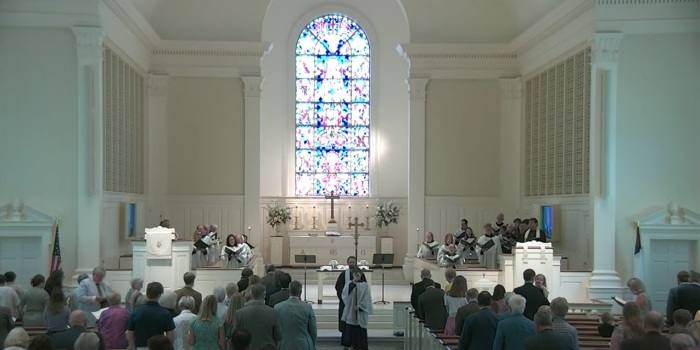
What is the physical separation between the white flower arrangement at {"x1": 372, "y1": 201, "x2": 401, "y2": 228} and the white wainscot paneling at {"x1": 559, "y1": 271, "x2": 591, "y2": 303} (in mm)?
9341

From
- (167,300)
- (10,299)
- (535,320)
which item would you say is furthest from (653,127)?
(10,299)

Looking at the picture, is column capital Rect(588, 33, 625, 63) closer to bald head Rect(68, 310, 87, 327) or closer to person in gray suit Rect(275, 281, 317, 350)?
person in gray suit Rect(275, 281, 317, 350)

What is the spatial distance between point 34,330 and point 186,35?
15.1 meters

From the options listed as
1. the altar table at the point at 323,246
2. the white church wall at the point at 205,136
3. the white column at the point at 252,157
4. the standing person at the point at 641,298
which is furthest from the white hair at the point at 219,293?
the altar table at the point at 323,246

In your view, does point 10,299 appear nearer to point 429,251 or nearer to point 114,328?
point 114,328

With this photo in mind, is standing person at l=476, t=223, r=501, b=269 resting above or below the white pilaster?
below

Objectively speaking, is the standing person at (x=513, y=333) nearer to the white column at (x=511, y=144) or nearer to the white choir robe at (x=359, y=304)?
the white choir robe at (x=359, y=304)

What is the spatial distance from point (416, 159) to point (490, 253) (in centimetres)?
451

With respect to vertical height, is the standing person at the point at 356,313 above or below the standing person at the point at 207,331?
below

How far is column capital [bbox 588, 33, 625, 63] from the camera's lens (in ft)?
59.3

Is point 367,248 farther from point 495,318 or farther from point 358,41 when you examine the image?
point 495,318

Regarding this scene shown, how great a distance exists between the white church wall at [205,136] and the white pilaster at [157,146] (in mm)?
203

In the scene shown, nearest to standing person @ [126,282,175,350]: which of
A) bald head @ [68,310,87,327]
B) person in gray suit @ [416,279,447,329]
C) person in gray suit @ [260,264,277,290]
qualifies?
bald head @ [68,310,87,327]

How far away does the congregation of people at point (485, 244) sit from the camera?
64.7 feet
